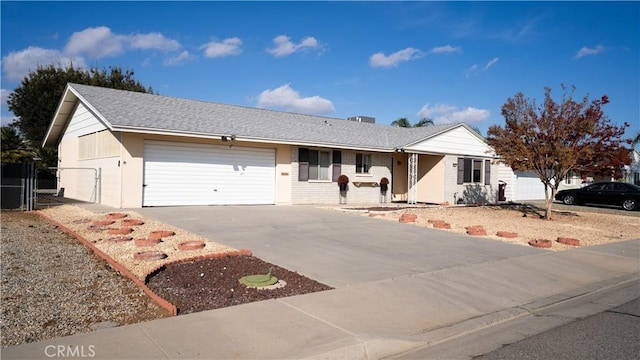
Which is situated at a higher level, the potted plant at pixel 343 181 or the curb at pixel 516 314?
the potted plant at pixel 343 181

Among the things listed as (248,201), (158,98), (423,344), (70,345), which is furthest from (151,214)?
(423,344)

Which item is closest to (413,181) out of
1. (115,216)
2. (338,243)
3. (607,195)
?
(607,195)

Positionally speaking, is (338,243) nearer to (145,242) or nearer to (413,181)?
(145,242)

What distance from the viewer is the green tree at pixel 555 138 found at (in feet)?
51.6

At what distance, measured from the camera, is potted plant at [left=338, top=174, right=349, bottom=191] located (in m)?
20.5

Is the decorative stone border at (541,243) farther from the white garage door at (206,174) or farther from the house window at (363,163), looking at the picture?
the house window at (363,163)

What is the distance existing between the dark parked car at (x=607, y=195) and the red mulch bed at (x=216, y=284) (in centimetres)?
2350

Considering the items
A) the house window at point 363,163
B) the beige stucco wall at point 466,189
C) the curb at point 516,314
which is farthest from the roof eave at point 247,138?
the curb at point 516,314

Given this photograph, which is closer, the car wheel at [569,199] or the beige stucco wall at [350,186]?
the beige stucco wall at [350,186]

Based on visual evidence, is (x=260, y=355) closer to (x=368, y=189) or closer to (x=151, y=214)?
(x=151, y=214)

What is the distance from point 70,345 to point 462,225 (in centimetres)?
1233

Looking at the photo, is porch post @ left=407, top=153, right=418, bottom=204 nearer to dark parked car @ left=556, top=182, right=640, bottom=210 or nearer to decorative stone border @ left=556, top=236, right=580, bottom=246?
dark parked car @ left=556, top=182, right=640, bottom=210

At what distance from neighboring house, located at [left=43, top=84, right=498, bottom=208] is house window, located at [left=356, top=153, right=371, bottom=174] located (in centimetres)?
5

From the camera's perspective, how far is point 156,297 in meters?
5.68
